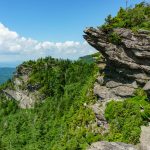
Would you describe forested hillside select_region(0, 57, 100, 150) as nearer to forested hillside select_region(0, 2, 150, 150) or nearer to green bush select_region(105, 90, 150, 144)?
forested hillside select_region(0, 2, 150, 150)

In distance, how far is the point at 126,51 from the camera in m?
68.8

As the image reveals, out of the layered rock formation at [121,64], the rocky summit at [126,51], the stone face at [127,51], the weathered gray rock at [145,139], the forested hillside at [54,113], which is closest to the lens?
the weathered gray rock at [145,139]

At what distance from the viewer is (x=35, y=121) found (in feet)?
439

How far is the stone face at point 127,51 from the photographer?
6519cm

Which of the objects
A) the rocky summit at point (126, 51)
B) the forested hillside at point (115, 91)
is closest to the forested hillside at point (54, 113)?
the forested hillside at point (115, 91)

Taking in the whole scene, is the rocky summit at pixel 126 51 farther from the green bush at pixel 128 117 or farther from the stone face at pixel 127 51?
the green bush at pixel 128 117

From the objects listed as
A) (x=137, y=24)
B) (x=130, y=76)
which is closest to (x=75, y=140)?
(x=130, y=76)

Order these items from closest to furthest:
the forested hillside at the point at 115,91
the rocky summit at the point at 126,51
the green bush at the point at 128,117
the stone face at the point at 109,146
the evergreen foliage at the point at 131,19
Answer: the stone face at the point at 109,146 < the green bush at the point at 128,117 < the forested hillside at the point at 115,91 < the rocky summit at the point at 126,51 < the evergreen foliage at the point at 131,19

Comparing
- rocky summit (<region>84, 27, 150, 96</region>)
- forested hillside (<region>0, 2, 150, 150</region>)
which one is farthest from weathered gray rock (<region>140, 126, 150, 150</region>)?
rocky summit (<region>84, 27, 150, 96</region>)

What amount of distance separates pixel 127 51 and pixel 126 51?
0.69 feet

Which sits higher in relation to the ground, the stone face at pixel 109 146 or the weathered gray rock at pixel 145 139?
the stone face at pixel 109 146

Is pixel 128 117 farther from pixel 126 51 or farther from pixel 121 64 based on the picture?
pixel 126 51

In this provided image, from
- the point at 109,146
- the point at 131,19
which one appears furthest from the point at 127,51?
the point at 109,146

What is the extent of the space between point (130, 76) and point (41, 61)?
92598 millimetres
